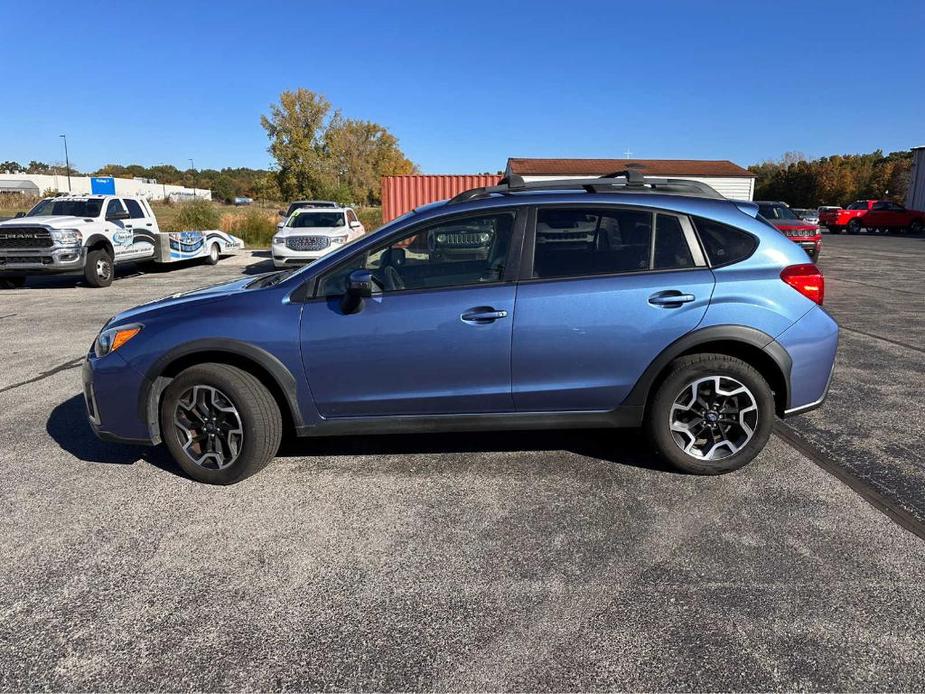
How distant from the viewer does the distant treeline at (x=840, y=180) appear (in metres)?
49.5

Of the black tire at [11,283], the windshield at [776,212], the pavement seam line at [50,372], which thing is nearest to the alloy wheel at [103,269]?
the black tire at [11,283]

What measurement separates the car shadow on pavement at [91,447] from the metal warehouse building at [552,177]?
19.3m

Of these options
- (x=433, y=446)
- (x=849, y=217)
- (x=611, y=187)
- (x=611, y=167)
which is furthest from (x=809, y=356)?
(x=849, y=217)

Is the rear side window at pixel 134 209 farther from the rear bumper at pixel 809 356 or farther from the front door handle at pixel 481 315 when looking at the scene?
the rear bumper at pixel 809 356

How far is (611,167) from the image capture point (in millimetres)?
29797

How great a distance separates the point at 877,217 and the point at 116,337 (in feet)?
132

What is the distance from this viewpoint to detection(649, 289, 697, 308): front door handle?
358 centimetres

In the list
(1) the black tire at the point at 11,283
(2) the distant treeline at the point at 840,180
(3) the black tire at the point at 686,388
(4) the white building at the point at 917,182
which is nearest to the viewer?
(3) the black tire at the point at 686,388

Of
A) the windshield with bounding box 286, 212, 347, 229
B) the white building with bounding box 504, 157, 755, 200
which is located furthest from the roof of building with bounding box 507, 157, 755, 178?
the windshield with bounding box 286, 212, 347, 229

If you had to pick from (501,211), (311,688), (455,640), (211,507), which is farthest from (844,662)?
(211,507)

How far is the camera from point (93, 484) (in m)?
3.84

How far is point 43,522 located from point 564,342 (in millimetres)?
3010

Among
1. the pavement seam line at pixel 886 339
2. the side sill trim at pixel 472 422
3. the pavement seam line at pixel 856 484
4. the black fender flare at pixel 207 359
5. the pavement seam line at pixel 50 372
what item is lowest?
the pavement seam line at pixel 50 372

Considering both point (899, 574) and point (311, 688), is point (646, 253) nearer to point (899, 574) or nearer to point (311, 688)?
point (899, 574)
